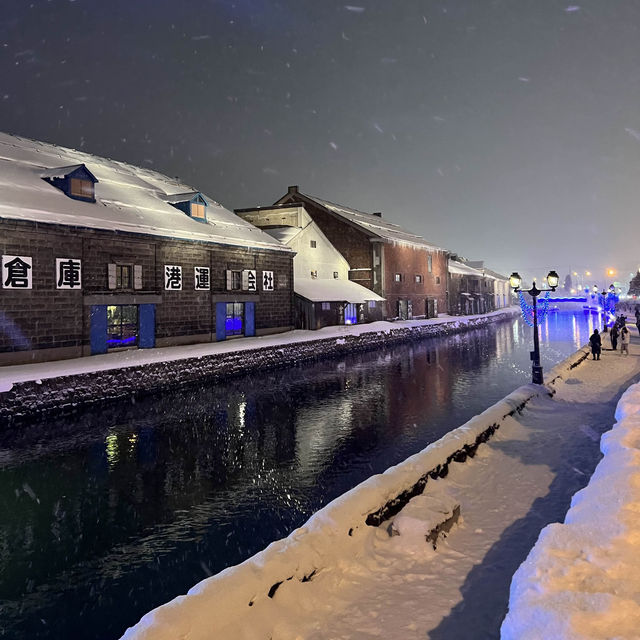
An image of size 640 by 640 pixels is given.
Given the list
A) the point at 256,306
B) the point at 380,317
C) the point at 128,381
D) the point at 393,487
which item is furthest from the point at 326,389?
the point at 380,317

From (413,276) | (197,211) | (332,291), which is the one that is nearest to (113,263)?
(197,211)

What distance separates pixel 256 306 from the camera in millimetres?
30938

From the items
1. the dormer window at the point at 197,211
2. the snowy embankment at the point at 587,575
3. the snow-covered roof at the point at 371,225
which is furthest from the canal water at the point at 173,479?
the snow-covered roof at the point at 371,225

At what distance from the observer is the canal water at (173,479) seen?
19.6 feet

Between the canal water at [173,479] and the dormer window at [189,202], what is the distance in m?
13.2

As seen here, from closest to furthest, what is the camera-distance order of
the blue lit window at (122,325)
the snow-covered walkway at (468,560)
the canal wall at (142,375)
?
the snow-covered walkway at (468,560) → the canal wall at (142,375) → the blue lit window at (122,325)

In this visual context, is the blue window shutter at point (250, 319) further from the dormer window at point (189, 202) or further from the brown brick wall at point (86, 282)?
the dormer window at point (189, 202)

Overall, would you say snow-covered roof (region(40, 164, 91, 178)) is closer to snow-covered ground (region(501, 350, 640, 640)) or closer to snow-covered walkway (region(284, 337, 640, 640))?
snow-covered walkway (region(284, 337, 640, 640))

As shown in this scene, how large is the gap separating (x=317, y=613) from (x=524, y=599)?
1.98 meters

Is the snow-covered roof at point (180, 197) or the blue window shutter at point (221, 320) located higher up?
the snow-covered roof at point (180, 197)

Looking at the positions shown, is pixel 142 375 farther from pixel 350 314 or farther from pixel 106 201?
pixel 350 314

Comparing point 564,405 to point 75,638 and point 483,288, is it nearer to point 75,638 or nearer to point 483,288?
point 75,638

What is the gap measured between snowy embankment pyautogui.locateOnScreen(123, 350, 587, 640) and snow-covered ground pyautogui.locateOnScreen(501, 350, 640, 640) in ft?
5.62

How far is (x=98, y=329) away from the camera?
71.2 ft
